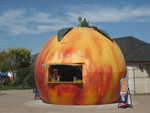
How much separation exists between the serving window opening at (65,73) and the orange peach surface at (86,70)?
0.29 metres

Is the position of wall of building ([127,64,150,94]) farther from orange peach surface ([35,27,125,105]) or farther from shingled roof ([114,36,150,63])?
orange peach surface ([35,27,125,105])

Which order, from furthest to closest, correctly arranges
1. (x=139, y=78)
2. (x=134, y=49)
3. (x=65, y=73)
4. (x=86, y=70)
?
(x=134, y=49)
(x=139, y=78)
(x=65, y=73)
(x=86, y=70)

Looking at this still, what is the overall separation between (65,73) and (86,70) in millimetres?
3890

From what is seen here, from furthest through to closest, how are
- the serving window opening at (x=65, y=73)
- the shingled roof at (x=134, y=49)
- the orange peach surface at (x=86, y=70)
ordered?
the shingled roof at (x=134, y=49) < the serving window opening at (x=65, y=73) < the orange peach surface at (x=86, y=70)

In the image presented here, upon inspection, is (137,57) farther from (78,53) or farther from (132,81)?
(78,53)

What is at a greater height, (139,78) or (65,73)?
(65,73)

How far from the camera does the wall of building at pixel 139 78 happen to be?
23.5 metres

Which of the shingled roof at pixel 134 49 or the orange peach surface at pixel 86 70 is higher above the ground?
the shingled roof at pixel 134 49

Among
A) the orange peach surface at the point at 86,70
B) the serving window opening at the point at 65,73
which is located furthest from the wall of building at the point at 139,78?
the orange peach surface at the point at 86,70

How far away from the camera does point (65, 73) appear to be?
18.8m

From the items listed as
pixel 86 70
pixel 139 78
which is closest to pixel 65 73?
pixel 86 70

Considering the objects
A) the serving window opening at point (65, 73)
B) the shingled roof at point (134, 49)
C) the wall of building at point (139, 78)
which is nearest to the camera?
the serving window opening at point (65, 73)

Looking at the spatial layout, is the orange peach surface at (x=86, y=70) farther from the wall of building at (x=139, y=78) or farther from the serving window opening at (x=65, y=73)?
the wall of building at (x=139, y=78)

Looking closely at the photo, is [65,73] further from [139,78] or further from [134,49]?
[134,49]
